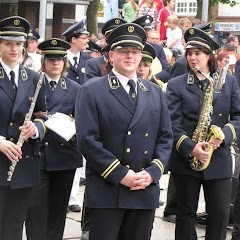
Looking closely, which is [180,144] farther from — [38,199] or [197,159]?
[38,199]

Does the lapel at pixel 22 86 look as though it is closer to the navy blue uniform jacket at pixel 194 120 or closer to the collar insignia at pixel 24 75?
the collar insignia at pixel 24 75

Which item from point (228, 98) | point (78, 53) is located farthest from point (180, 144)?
point (78, 53)

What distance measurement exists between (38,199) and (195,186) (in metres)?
1.42

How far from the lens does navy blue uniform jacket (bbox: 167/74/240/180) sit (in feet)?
22.7

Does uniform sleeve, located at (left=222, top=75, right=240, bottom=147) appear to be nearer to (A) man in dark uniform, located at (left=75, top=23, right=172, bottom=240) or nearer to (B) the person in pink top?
(A) man in dark uniform, located at (left=75, top=23, right=172, bottom=240)

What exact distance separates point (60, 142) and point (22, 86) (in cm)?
105

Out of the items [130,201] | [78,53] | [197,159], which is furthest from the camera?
[78,53]

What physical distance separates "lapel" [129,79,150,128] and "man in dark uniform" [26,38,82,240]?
1.28 metres

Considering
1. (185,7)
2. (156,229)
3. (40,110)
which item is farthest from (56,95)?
(185,7)

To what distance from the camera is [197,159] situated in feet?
22.5

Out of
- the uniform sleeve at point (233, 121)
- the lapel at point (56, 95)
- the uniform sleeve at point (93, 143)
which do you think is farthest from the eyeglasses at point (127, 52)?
the lapel at point (56, 95)

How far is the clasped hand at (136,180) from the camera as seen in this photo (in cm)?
560

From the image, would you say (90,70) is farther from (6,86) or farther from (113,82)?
(113,82)

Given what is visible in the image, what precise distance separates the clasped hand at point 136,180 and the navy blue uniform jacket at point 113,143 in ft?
0.13
